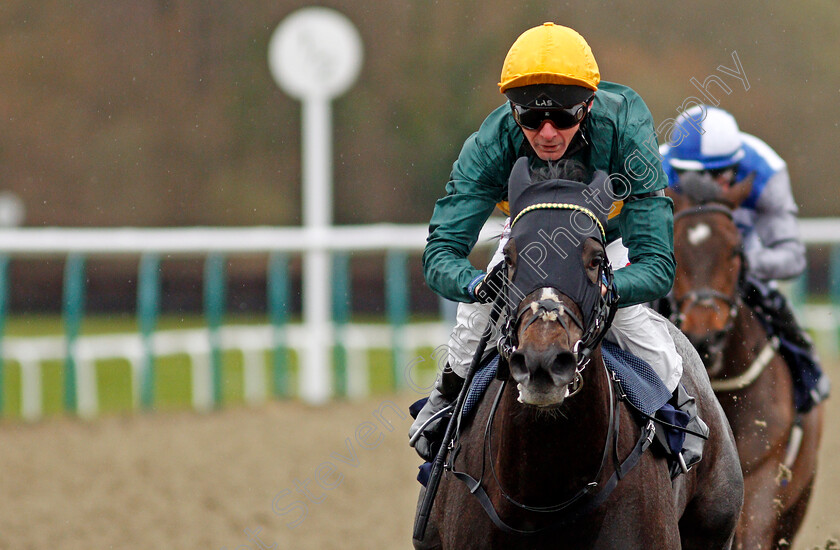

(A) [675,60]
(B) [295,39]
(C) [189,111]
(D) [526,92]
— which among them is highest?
(D) [526,92]

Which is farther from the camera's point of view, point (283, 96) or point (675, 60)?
point (283, 96)

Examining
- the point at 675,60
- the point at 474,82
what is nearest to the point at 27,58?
the point at 474,82

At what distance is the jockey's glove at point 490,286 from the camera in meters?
2.88

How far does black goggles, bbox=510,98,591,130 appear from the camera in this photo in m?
3.14

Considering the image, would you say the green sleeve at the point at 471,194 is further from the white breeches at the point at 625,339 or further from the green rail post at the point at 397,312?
the green rail post at the point at 397,312

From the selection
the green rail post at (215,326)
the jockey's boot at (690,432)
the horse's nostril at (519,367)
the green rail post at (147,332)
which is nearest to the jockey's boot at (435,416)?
the jockey's boot at (690,432)

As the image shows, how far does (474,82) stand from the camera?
76.6 feet

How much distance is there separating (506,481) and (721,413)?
3.91ft

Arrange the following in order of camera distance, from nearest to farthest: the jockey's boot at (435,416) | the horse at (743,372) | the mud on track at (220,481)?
the jockey's boot at (435,416) → the horse at (743,372) → the mud on track at (220,481)

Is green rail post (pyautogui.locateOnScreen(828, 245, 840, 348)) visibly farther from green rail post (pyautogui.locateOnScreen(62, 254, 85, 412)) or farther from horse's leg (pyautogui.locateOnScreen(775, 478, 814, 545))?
horse's leg (pyautogui.locateOnScreen(775, 478, 814, 545))

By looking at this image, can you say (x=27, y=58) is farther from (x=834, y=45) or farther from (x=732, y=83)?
(x=834, y=45)

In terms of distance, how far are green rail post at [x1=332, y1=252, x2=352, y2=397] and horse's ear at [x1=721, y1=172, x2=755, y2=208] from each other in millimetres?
6331

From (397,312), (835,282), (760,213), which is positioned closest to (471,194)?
(760,213)

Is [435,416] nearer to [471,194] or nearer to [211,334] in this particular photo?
[471,194]
